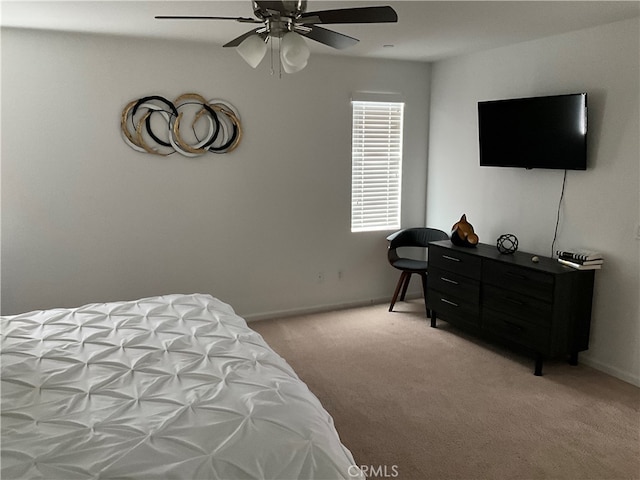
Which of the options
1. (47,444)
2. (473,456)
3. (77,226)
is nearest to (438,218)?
(473,456)

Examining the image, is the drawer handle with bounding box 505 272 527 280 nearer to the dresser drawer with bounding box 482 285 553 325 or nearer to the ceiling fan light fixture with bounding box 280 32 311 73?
the dresser drawer with bounding box 482 285 553 325

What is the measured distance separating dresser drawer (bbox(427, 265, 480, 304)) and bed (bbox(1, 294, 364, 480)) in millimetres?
2380

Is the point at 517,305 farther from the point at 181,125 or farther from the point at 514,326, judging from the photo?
the point at 181,125

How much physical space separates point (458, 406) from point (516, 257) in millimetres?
1440

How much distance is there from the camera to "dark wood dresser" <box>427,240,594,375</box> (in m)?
3.87

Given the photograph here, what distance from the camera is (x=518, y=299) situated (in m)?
4.07

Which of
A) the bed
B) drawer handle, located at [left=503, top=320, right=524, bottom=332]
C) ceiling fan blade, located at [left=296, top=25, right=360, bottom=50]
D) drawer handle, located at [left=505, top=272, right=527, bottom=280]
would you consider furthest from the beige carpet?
ceiling fan blade, located at [left=296, top=25, right=360, bottom=50]

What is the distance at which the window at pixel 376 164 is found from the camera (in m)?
5.47

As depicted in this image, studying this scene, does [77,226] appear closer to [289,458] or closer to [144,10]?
[144,10]

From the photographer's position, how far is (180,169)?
15.5ft

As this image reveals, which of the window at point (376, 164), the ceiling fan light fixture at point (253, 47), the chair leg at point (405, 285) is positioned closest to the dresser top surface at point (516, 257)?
the chair leg at point (405, 285)

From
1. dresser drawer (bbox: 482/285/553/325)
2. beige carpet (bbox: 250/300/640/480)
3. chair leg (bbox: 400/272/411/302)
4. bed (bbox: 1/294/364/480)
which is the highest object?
bed (bbox: 1/294/364/480)

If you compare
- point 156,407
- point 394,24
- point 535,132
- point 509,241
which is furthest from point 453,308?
point 156,407

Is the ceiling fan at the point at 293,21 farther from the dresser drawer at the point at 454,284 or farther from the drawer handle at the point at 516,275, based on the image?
the dresser drawer at the point at 454,284
